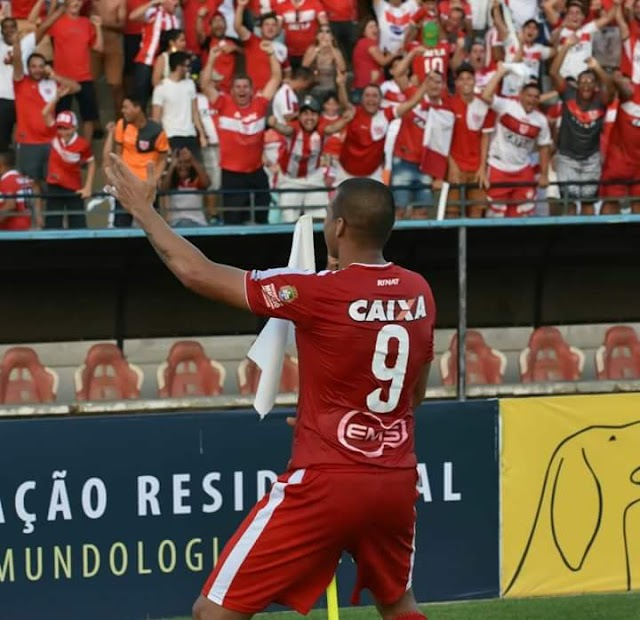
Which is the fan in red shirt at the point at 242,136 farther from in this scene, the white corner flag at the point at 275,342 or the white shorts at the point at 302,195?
the white corner flag at the point at 275,342

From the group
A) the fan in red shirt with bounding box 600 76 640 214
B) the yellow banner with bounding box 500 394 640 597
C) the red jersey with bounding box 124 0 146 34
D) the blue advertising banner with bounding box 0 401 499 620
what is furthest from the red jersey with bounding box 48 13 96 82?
the yellow banner with bounding box 500 394 640 597

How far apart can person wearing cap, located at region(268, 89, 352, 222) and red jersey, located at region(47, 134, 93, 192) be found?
1.77 meters

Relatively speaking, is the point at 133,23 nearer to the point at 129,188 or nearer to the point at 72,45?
the point at 72,45

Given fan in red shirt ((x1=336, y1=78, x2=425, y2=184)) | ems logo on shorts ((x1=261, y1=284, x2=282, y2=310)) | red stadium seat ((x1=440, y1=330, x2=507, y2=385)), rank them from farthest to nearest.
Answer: red stadium seat ((x1=440, y1=330, x2=507, y2=385))
fan in red shirt ((x1=336, y1=78, x2=425, y2=184))
ems logo on shorts ((x1=261, y1=284, x2=282, y2=310))

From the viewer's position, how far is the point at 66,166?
13.1 metres

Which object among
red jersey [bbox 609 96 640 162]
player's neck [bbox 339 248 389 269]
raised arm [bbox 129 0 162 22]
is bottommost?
player's neck [bbox 339 248 389 269]

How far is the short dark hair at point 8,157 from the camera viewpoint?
13266 mm

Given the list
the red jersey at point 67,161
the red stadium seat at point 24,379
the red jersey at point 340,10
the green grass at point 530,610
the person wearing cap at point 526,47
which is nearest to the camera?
the green grass at point 530,610

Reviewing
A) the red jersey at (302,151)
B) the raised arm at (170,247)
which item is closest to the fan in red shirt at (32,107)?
the red jersey at (302,151)

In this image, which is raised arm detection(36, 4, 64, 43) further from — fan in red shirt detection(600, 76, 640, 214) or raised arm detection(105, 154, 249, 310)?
raised arm detection(105, 154, 249, 310)

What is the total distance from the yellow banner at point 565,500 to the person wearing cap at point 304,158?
4948mm

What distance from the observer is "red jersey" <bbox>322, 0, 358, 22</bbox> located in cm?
1464

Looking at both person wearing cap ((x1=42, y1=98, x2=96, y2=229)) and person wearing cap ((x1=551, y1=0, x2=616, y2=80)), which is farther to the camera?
person wearing cap ((x1=551, y1=0, x2=616, y2=80))

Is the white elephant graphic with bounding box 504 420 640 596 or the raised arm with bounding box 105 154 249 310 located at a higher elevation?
the raised arm with bounding box 105 154 249 310
